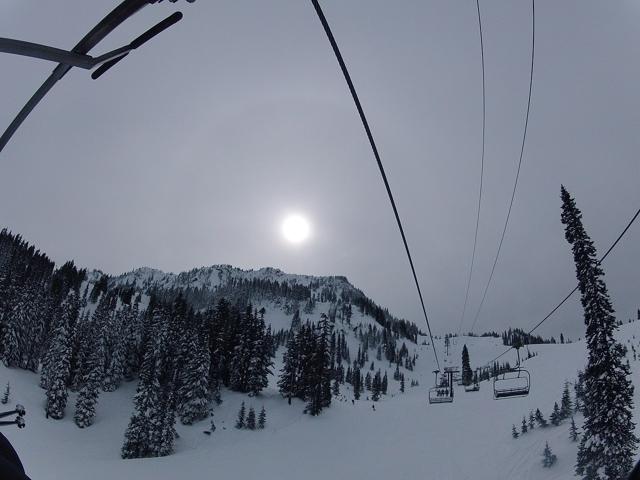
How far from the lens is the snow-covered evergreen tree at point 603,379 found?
27906 millimetres

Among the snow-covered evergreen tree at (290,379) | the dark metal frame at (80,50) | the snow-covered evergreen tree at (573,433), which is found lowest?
the snow-covered evergreen tree at (573,433)

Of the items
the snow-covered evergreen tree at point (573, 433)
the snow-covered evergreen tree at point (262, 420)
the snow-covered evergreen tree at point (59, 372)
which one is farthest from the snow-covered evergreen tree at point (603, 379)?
the snow-covered evergreen tree at point (59, 372)

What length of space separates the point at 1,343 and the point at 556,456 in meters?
75.5

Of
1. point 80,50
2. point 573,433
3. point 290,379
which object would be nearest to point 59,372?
point 290,379

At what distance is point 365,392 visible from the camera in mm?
155625

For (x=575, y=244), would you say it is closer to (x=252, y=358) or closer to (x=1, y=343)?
(x=252, y=358)

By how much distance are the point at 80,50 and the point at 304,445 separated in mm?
61204

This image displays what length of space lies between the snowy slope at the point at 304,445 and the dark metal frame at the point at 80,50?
4209 cm

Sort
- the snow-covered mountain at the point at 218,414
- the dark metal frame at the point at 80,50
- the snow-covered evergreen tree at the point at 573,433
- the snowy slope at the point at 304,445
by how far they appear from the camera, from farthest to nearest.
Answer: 1. the snow-covered evergreen tree at the point at 573,433
2. the snow-covered mountain at the point at 218,414
3. the snowy slope at the point at 304,445
4. the dark metal frame at the point at 80,50

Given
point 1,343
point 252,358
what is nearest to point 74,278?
point 1,343

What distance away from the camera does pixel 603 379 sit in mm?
28484

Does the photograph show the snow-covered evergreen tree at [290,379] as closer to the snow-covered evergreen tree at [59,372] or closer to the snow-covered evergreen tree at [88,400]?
the snow-covered evergreen tree at [88,400]

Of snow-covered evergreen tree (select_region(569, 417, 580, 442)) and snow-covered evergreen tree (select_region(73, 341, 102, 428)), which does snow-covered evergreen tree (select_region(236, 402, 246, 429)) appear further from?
snow-covered evergreen tree (select_region(569, 417, 580, 442))

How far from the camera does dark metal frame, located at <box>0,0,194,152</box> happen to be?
289 centimetres
